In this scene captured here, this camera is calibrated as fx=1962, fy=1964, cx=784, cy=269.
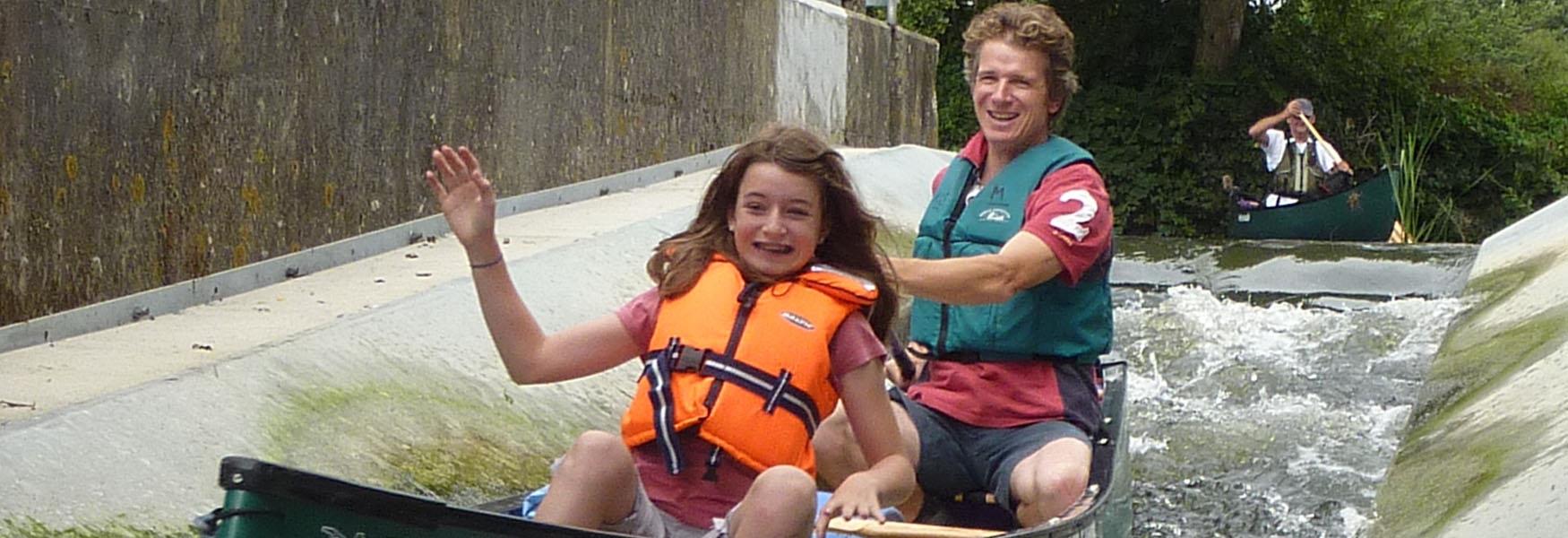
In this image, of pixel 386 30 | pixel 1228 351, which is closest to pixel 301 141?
pixel 386 30

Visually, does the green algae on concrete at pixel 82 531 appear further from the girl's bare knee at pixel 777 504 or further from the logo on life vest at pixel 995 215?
the logo on life vest at pixel 995 215

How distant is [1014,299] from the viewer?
3693mm

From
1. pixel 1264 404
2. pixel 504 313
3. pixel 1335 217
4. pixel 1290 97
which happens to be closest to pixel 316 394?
pixel 504 313

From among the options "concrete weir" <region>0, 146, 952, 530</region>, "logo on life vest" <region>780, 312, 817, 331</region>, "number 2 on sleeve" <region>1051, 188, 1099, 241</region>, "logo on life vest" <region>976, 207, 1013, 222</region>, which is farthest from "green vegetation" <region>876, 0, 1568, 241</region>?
"logo on life vest" <region>780, 312, 817, 331</region>

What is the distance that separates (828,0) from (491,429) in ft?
26.2

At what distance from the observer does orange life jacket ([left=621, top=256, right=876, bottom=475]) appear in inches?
116

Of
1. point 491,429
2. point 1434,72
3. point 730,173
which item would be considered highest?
point 730,173

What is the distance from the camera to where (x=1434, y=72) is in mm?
22812

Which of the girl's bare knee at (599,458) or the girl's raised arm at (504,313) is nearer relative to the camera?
the girl's bare knee at (599,458)

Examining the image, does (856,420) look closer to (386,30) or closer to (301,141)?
(301,141)

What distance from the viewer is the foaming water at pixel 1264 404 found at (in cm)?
597

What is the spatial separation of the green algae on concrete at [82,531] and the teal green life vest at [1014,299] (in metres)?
1.46

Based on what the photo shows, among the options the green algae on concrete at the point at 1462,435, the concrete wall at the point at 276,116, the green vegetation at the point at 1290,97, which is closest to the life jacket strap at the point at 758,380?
the concrete wall at the point at 276,116

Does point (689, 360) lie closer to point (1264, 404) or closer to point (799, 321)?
point (799, 321)
